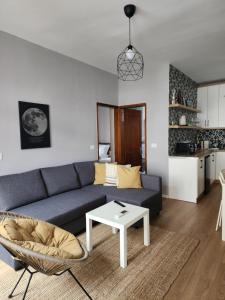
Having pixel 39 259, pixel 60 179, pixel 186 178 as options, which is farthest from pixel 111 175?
pixel 39 259

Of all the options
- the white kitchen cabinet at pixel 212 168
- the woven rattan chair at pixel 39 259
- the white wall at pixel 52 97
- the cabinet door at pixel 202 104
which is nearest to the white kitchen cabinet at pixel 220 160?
the white kitchen cabinet at pixel 212 168

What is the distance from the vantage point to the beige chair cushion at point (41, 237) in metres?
1.53

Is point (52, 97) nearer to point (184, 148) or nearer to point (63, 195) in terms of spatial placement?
point (63, 195)

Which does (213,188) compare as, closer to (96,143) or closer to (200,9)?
(96,143)

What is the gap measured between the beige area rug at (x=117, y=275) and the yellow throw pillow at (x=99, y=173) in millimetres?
1231

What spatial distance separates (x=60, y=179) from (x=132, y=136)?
2923mm

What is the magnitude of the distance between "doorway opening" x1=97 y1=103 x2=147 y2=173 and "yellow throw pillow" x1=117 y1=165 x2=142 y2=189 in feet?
4.99

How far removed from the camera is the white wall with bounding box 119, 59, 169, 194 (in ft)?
13.9

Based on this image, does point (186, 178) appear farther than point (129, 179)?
Yes

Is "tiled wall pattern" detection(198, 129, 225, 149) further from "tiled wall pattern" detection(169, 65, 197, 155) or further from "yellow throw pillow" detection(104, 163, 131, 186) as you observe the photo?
"yellow throw pillow" detection(104, 163, 131, 186)

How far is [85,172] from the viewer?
12.2 feet

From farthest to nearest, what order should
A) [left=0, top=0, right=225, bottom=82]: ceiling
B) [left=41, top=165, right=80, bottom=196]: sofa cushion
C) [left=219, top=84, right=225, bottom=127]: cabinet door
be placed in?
1. [left=219, top=84, right=225, bottom=127]: cabinet door
2. [left=41, top=165, right=80, bottom=196]: sofa cushion
3. [left=0, top=0, right=225, bottom=82]: ceiling

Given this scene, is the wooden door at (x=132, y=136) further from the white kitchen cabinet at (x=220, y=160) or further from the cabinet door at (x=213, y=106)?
the white kitchen cabinet at (x=220, y=160)

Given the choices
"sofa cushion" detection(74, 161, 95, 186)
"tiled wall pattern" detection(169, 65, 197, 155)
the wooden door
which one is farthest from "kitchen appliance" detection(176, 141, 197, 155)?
"sofa cushion" detection(74, 161, 95, 186)
